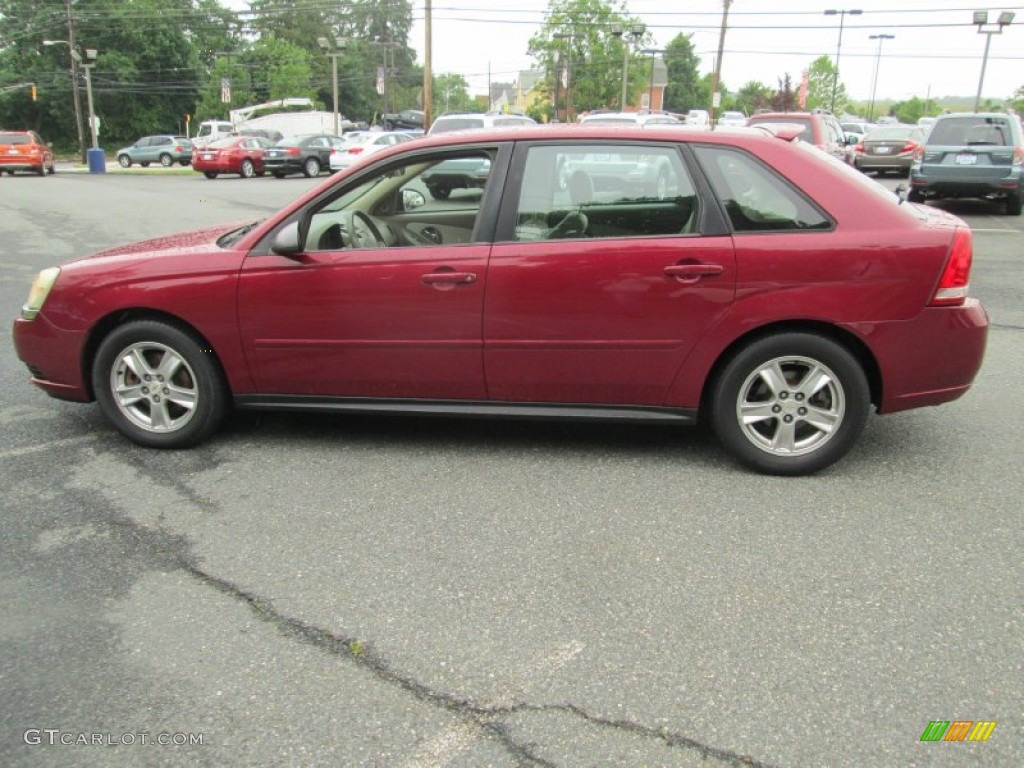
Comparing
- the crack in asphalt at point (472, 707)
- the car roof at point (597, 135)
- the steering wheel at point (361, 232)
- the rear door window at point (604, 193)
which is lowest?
the crack in asphalt at point (472, 707)

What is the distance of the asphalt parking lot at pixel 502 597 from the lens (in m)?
2.43

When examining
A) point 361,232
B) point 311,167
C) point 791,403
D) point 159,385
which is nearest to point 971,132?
point 791,403

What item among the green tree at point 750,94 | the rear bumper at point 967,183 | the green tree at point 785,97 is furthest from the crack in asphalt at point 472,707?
the green tree at point 750,94

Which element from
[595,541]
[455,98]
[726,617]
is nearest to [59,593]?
[595,541]

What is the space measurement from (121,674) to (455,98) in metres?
145

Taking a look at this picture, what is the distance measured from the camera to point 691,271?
400 cm

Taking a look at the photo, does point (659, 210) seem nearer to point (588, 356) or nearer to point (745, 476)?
point (588, 356)

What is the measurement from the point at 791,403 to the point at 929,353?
66cm

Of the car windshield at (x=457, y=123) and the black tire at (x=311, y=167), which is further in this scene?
the black tire at (x=311, y=167)

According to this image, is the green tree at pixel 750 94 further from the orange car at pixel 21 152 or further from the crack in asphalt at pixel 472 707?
the crack in asphalt at pixel 472 707

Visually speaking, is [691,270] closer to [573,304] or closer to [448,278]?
[573,304]

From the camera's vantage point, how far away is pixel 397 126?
5966 cm

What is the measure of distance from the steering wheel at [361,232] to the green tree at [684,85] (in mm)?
103394

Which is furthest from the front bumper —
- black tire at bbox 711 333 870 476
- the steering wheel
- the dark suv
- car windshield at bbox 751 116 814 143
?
car windshield at bbox 751 116 814 143
